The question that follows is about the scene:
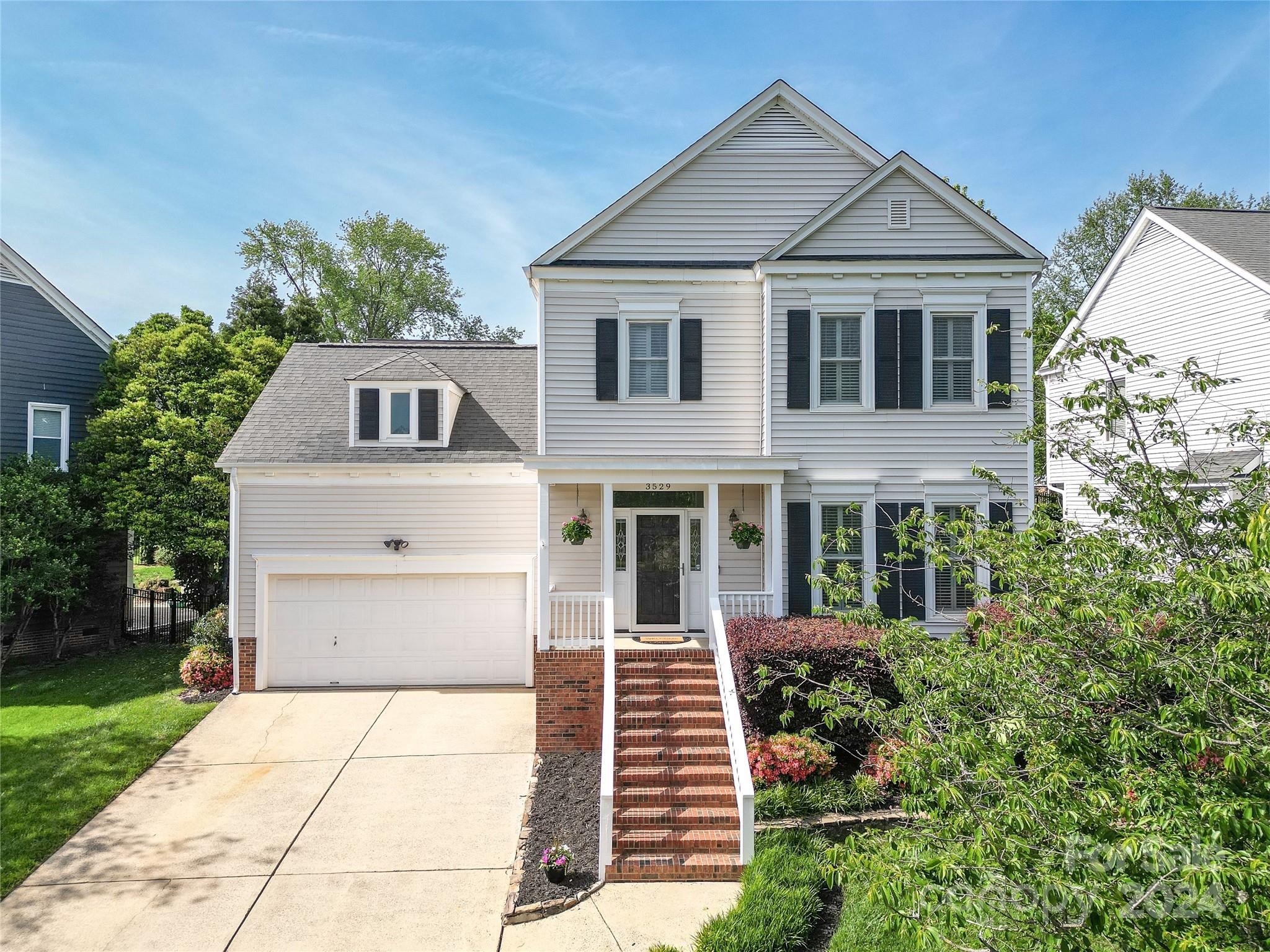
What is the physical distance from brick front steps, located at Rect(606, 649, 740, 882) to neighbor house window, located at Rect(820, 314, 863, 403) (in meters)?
4.72

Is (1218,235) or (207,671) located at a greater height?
(1218,235)

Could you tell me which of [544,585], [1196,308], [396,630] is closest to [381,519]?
[396,630]

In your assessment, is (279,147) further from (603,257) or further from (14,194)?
(603,257)

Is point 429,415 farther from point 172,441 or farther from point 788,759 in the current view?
point 788,759

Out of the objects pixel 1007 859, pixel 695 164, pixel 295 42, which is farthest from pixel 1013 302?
pixel 295 42

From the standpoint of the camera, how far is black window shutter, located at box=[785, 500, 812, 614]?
437 inches

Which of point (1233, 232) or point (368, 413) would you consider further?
point (1233, 232)

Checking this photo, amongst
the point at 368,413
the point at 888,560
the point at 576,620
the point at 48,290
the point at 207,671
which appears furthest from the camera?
the point at 48,290

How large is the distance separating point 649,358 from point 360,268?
27435mm

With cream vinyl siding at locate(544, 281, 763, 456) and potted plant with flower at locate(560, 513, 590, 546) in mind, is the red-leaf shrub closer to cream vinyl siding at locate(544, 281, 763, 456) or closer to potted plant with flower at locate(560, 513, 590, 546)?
potted plant with flower at locate(560, 513, 590, 546)

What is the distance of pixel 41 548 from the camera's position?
13812 millimetres

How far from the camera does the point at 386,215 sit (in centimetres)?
3388

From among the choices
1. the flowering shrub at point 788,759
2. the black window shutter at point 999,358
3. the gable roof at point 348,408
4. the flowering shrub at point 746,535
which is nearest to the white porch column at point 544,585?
the gable roof at point 348,408

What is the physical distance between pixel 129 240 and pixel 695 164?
1136 centimetres
